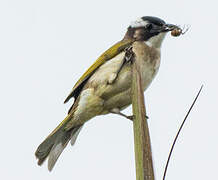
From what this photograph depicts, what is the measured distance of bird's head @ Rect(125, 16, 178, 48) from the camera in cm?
484

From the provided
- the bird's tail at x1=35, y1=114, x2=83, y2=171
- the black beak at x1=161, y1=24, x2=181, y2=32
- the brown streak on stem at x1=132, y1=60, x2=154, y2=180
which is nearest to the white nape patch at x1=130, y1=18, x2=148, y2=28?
the black beak at x1=161, y1=24, x2=181, y2=32

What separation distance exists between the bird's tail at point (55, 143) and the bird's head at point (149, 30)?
1.22m

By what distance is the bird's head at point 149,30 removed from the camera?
484 cm

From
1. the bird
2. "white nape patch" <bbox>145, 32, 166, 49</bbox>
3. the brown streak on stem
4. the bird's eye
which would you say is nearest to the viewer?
the brown streak on stem

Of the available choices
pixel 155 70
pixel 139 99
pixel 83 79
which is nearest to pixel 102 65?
pixel 83 79

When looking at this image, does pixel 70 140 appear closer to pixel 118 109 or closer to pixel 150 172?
pixel 118 109

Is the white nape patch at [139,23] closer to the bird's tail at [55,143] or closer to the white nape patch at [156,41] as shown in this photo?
the white nape patch at [156,41]

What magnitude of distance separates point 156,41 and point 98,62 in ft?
2.22

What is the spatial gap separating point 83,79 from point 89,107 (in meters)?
0.39

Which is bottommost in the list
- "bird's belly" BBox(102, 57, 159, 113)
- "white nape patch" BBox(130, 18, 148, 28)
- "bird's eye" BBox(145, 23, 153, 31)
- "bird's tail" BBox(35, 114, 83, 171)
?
"bird's tail" BBox(35, 114, 83, 171)

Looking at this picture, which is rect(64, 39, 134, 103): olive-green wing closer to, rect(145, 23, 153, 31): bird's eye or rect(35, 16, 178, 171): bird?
rect(35, 16, 178, 171): bird

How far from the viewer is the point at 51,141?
4.82m

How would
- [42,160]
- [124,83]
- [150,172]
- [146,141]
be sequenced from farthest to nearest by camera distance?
1. [42,160]
2. [124,83]
3. [146,141]
4. [150,172]

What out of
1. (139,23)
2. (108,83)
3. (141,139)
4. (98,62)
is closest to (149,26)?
(139,23)
